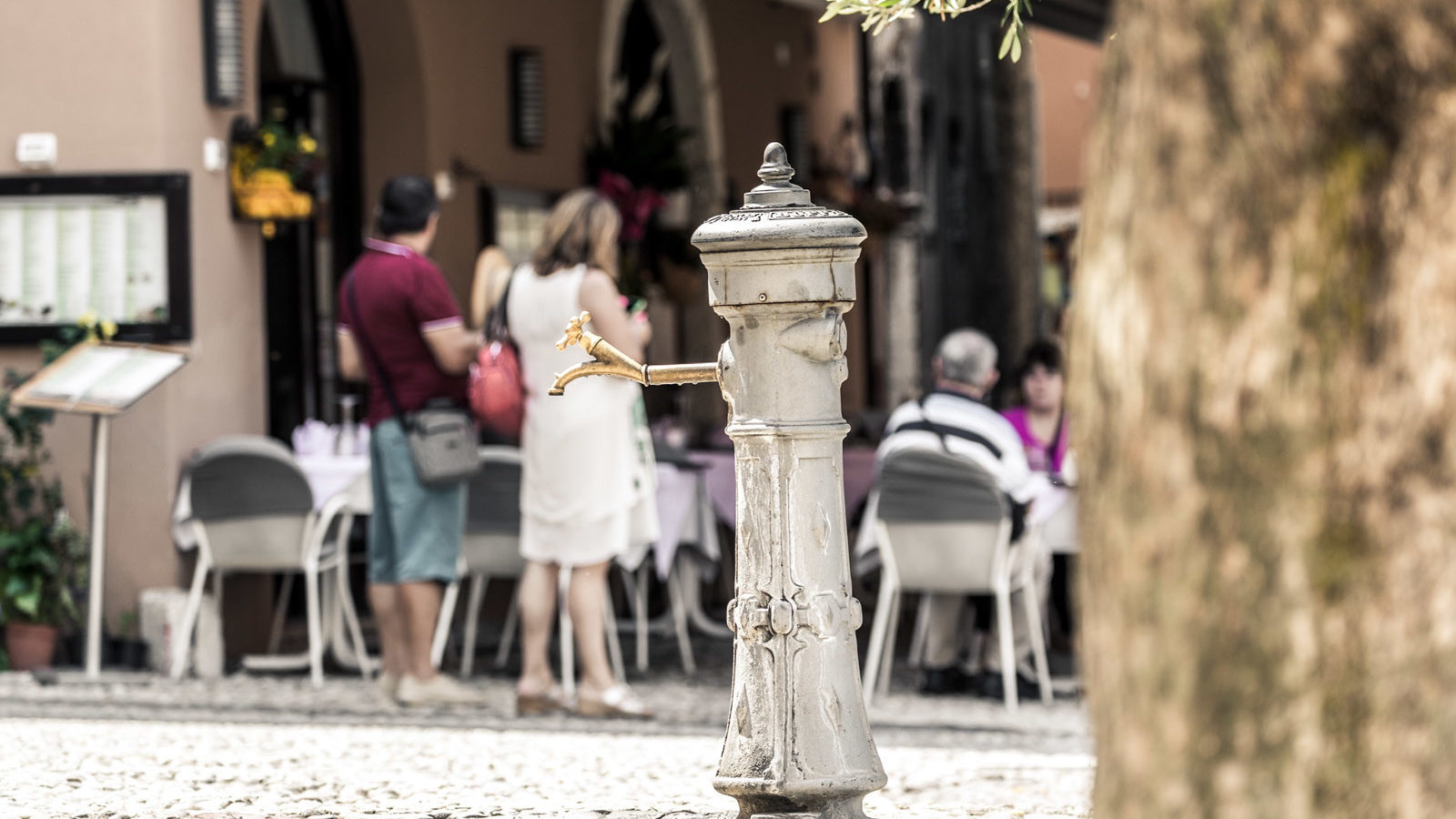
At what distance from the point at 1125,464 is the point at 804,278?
75.8 inches

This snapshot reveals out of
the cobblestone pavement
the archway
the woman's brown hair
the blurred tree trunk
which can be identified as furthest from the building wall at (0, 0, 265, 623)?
the blurred tree trunk

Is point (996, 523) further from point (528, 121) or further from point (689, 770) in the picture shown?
point (528, 121)

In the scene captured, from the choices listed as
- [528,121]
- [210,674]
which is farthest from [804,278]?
[528,121]

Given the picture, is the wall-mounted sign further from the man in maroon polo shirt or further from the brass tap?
the brass tap

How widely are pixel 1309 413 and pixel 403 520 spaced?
201 inches

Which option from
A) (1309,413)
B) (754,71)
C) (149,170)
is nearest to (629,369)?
(1309,413)

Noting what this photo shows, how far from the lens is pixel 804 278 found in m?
3.79

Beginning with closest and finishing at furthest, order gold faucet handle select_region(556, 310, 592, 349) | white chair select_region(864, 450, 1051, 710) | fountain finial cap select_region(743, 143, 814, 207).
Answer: fountain finial cap select_region(743, 143, 814, 207) → gold faucet handle select_region(556, 310, 592, 349) → white chair select_region(864, 450, 1051, 710)

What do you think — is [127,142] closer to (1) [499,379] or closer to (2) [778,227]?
(1) [499,379]

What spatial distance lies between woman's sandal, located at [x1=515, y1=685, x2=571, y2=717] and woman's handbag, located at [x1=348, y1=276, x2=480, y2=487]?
730 millimetres

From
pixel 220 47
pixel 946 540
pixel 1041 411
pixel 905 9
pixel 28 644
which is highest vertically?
pixel 220 47

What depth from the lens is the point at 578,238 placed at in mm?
6512

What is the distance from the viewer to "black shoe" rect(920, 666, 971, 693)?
7336mm

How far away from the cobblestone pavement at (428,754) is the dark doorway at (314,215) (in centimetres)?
219
